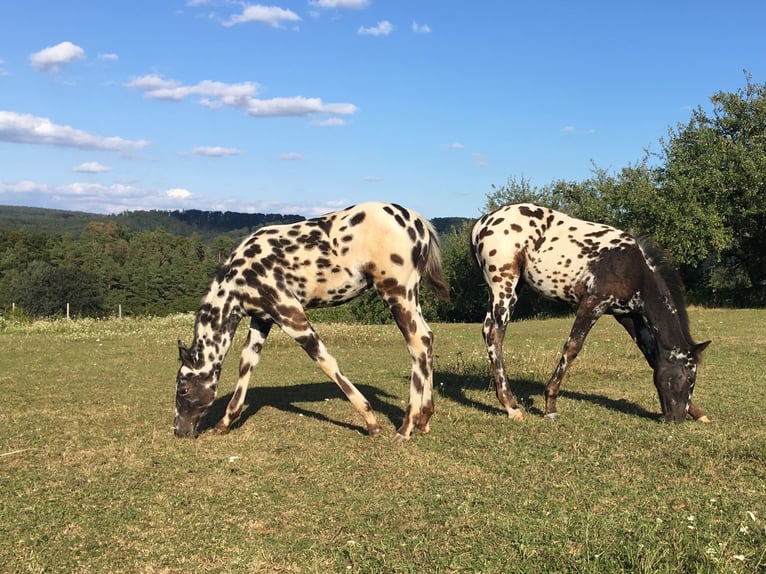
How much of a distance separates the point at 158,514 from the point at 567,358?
235 inches

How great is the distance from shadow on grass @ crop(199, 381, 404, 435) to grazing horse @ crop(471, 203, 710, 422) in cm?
215

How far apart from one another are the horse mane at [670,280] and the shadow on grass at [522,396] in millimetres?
1448

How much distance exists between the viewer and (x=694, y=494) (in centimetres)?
553

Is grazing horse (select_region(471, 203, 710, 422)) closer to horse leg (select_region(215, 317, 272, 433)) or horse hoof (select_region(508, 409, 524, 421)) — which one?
horse hoof (select_region(508, 409, 524, 421))

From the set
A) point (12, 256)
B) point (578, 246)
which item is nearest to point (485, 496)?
point (578, 246)

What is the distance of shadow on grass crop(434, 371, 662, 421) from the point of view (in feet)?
30.5

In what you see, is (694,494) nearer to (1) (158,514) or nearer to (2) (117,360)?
(1) (158,514)

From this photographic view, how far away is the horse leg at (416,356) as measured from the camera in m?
7.71

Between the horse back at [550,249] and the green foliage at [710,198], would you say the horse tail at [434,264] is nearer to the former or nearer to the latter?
the horse back at [550,249]

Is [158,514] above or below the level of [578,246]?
below

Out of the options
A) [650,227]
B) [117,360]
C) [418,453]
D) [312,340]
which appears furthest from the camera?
[650,227]

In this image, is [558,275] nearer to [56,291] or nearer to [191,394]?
[191,394]

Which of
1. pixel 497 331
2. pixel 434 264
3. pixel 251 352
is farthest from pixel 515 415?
pixel 251 352


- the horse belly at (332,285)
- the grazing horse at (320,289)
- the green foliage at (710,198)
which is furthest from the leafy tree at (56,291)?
the horse belly at (332,285)
